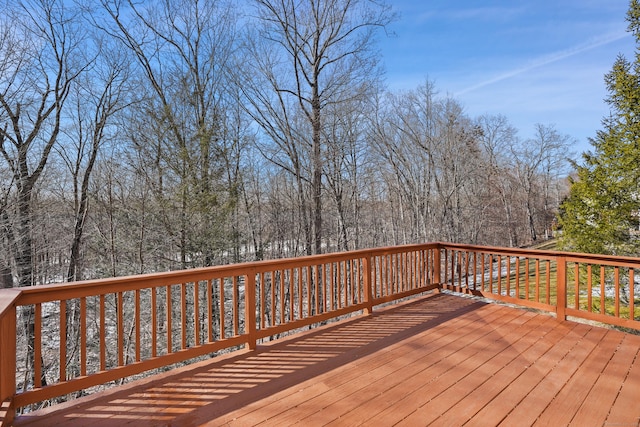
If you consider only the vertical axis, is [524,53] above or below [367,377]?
above

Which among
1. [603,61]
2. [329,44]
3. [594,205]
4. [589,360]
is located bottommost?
[589,360]

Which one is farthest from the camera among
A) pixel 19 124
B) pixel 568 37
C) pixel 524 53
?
pixel 524 53

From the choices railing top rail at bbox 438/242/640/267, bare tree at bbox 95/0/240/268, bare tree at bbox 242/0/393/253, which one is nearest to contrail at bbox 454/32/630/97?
bare tree at bbox 242/0/393/253

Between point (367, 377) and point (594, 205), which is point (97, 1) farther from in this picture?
point (594, 205)

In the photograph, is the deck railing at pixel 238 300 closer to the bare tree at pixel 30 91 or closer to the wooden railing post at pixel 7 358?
the wooden railing post at pixel 7 358

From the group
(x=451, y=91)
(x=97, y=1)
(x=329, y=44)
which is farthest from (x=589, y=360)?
(x=451, y=91)

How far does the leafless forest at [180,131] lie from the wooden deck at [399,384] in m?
6.53

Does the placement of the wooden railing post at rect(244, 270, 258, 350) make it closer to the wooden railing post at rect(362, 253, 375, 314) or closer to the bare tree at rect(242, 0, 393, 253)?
the wooden railing post at rect(362, 253, 375, 314)

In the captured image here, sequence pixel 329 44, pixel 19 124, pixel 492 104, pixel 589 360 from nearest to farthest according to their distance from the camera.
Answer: pixel 589 360
pixel 19 124
pixel 329 44
pixel 492 104

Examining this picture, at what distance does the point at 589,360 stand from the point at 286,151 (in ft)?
30.5

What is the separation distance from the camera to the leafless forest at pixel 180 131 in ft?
24.8

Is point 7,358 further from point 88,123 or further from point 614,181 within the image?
point 614,181

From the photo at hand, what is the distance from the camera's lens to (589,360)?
9.68 ft

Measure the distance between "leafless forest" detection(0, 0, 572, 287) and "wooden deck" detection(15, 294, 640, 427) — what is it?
6.53 metres
